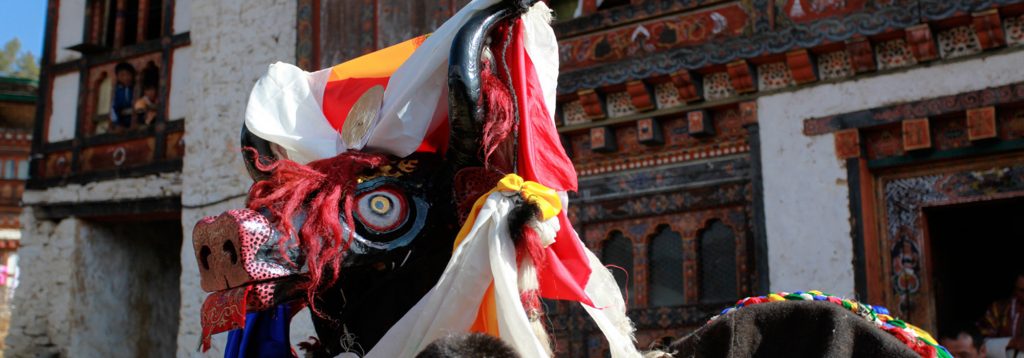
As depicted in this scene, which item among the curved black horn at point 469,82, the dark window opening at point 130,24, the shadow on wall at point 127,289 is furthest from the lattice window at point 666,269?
the dark window opening at point 130,24

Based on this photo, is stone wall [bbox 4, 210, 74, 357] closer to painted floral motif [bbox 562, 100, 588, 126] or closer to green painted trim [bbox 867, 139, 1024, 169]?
painted floral motif [bbox 562, 100, 588, 126]

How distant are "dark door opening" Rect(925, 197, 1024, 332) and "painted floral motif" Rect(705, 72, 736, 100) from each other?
4.95ft

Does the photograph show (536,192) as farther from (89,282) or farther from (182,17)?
(89,282)

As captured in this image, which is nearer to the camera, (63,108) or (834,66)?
(834,66)

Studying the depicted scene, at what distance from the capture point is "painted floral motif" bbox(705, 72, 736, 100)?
7.73 meters

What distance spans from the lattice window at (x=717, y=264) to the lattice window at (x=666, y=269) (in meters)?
0.17

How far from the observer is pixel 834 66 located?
7.28 m

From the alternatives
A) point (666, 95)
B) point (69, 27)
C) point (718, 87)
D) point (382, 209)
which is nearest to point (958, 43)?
point (718, 87)

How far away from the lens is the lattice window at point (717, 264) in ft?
25.4

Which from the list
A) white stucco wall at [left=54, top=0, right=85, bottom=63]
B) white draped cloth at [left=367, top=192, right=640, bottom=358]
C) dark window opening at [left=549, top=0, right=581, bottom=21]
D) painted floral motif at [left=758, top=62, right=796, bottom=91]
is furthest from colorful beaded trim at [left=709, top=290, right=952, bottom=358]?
white stucco wall at [left=54, top=0, right=85, bottom=63]

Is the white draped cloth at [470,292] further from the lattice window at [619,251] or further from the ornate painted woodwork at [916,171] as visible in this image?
the lattice window at [619,251]

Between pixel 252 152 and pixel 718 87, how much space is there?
5320mm

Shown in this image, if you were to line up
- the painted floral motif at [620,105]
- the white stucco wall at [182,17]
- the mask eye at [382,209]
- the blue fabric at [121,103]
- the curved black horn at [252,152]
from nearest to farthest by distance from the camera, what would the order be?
1. the mask eye at [382,209]
2. the curved black horn at [252,152]
3. the painted floral motif at [620,105]
4. the white stucco wall at [182,17]
5. the blue fabric at [121,103]

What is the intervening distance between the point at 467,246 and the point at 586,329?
19.3 ft
